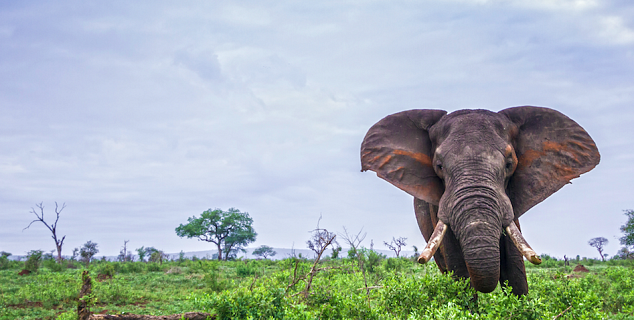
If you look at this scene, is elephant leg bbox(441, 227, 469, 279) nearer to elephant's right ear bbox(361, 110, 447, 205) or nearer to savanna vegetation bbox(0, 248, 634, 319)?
savanna vegetation bbox(0, 248, 634, 319)

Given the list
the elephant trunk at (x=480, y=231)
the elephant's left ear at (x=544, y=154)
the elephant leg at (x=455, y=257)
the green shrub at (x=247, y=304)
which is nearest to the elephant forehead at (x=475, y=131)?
the elephant's left ear at (x=544, y=154)

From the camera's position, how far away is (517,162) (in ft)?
22.8

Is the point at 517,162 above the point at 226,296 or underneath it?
above

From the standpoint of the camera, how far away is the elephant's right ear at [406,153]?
7.29 m

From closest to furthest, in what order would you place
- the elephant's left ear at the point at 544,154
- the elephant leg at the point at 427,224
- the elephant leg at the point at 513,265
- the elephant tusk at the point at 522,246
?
the elephant tusk at the point at 522,246
the elephant leg at the point at 513,265
the elephant's left ear at the point at 544,154
the elephant leg at the point at 427,224

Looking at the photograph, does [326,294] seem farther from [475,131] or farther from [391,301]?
[475,131]

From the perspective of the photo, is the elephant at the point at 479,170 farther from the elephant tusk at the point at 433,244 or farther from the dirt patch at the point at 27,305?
the dirt patch at the point at 27,305

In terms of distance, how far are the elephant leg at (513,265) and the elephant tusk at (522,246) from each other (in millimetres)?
905

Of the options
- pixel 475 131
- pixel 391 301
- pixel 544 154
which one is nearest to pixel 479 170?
pixel 475 131

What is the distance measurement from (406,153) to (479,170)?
1854 millimetres

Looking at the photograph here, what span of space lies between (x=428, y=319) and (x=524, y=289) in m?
2.98

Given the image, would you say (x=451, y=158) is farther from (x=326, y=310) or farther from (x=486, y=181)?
(x=326, y=310)

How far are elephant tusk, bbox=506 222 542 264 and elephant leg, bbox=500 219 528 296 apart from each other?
0.91 m

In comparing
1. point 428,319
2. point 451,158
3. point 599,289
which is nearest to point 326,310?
point 428,319
